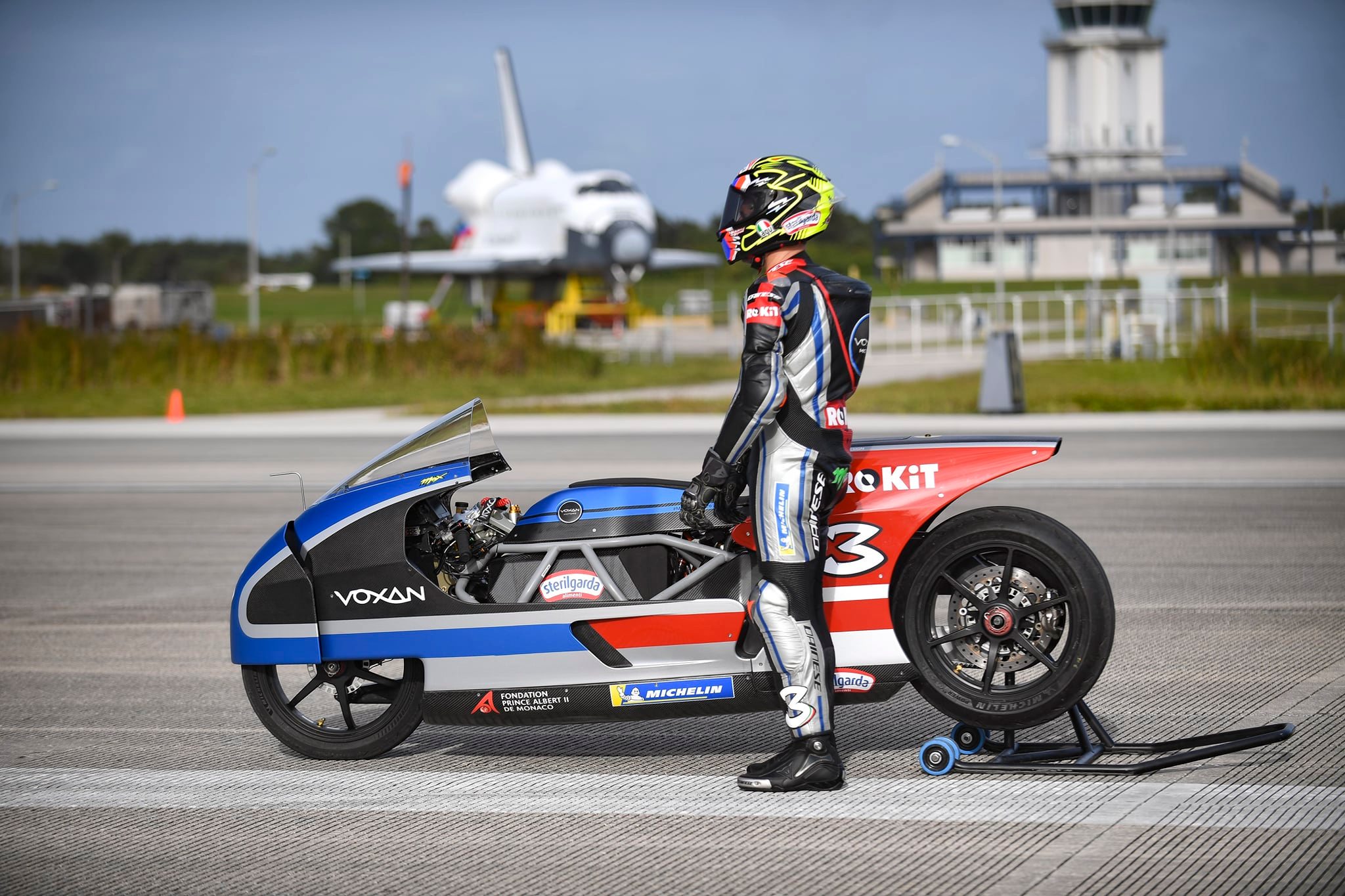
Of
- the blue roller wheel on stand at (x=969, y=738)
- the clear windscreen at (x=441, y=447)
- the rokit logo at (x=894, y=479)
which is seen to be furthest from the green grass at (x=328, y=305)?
the blue roller wheel on stand at (x=969, y=738)

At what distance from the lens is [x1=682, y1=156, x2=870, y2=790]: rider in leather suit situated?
15.7 ft

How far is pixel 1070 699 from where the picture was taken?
4902mm

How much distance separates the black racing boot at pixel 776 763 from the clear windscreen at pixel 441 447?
149 cm

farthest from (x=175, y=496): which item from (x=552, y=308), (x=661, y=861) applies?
(x=552, y=308)

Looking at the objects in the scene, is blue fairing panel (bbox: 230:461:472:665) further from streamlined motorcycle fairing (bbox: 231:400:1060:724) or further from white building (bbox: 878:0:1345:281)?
white building (bbox: 878:0:1345:281)

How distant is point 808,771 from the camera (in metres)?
4.81

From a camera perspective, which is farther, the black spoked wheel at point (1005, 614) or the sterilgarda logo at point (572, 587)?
the sterilgarda logo at point (572, 587)

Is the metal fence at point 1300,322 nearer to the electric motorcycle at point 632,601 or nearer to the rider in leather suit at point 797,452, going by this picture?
the electric motorcycle at point 632,601

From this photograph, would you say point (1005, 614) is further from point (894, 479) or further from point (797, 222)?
point (797, 222)

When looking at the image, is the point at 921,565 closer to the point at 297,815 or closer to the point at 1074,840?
the point at 1074,840

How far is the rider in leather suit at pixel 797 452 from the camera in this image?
4789mm

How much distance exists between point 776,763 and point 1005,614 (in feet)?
3.09

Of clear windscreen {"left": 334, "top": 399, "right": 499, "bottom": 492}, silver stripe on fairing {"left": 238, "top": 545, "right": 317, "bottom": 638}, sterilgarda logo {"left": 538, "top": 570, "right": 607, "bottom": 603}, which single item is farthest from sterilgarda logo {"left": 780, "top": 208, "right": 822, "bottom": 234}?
silver stripe on fairing {"left": 238, "top": 545, "right": 317, "bottom": 638}

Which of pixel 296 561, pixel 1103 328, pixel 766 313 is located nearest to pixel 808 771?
pixel 766 313
